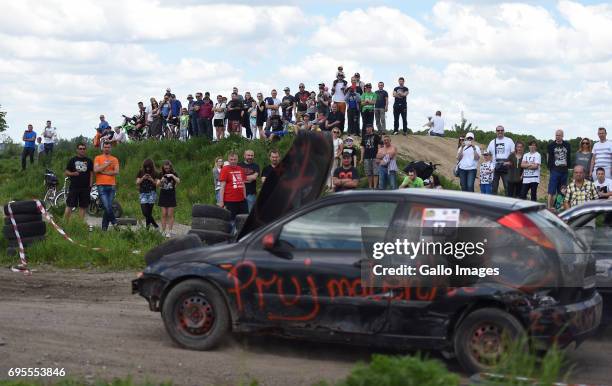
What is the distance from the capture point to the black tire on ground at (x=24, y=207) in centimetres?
1578

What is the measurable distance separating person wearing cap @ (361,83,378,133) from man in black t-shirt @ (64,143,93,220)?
31.5 feet

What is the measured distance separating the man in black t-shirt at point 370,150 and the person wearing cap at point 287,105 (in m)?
5.50

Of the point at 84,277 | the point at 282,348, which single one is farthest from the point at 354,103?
the point at 282,348

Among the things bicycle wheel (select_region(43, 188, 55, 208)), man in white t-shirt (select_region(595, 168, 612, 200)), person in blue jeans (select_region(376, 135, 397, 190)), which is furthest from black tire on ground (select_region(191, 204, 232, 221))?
bicycle wheel (select_region(43, 188, 55, 208))

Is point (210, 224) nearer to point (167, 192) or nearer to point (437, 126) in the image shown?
point (167, 192)

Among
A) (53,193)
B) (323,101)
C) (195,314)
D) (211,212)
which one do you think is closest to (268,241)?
(195,314)

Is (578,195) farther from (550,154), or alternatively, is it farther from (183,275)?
(183,275)

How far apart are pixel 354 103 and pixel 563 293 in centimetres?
1964

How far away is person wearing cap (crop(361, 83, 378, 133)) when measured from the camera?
26531mm

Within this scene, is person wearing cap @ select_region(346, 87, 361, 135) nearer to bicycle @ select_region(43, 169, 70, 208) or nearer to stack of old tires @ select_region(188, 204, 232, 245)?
bicycle @ select_region(43, 169, 70, 208)

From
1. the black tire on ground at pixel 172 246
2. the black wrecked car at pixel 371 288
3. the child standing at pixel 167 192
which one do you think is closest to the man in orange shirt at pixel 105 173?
the child standing at pixel 167 192

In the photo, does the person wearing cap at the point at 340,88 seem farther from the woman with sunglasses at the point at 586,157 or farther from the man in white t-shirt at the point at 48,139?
the man in white t-shirt at the point at 48,139

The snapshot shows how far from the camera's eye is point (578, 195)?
16172 mm

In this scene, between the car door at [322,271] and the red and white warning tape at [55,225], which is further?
the red and white warning tape at [55,225]
